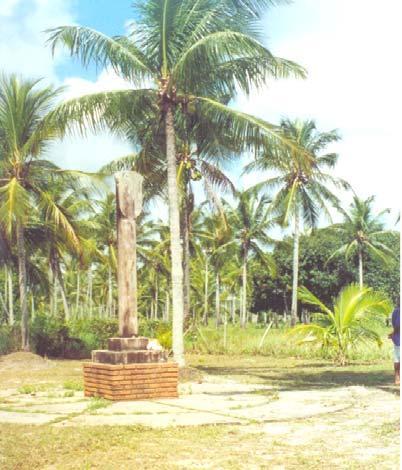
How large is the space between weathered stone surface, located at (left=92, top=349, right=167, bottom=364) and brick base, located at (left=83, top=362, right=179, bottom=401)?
9 centimetres

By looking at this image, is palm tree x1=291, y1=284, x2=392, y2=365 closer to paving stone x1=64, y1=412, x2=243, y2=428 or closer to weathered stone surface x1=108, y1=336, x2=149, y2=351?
weathered stone surface x1=108, y1=336, x2=149, y2=351

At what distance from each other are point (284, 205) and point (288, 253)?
18.1m

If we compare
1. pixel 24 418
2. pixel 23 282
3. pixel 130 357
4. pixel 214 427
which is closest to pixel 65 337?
pixel 23 282

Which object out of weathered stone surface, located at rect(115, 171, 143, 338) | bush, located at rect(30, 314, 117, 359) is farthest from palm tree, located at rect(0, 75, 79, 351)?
weathered stone surface, located at rect(115, 171, 143, 338)

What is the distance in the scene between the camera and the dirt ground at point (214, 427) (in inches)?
251

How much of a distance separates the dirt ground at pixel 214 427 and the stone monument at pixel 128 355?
12.5 inches

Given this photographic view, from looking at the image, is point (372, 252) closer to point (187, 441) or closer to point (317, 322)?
point (317, 322)

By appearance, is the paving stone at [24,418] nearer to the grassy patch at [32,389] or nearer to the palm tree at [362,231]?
the grassy patch at [32,389]

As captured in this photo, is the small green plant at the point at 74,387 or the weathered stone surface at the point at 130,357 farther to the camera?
the small green plant at the point at 74,387

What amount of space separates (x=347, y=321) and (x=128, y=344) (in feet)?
27.5

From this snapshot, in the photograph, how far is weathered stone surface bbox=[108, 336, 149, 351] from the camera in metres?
10.7

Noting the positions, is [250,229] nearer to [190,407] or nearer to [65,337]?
[65,337]

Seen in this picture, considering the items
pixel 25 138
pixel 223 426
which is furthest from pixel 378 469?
pixel 25 138

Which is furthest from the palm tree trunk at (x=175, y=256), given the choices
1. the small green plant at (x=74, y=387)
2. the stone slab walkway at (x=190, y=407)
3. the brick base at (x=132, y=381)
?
the brick base at (x=132, y=381)
